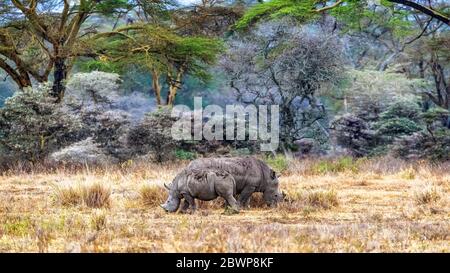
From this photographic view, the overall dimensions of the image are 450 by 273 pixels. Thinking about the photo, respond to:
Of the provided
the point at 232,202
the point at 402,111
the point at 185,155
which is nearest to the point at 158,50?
the point at 185,155

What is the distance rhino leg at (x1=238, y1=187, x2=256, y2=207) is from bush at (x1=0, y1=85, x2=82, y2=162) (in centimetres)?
996

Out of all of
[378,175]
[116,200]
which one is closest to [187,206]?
[116,200]

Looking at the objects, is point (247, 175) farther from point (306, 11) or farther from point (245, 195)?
point (306, 11)

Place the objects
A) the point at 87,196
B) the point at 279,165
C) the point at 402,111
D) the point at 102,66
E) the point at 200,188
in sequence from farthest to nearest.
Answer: the point at 102,66 → the point at 402,111 → the point at 279,165 → the point at 87,196 → the point at 200,188

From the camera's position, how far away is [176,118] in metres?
→ 21.3

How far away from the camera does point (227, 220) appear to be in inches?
358

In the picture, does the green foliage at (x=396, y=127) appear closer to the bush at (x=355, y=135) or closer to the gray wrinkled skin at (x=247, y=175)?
the bush at (x=355, y=135)

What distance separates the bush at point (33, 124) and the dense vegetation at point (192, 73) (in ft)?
0.09

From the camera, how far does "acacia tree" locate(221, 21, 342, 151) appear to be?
2380 centimetres

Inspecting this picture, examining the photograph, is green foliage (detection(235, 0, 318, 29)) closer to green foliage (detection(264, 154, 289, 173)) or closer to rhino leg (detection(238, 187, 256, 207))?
green foliage (detection(264, 154, 289, 173))

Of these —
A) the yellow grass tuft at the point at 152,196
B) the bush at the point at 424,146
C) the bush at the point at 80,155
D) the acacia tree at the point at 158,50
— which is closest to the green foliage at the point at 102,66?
the acacia tree at the point at 158,50

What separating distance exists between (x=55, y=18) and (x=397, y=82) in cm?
1362

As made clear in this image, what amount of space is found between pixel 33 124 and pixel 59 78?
13.7 feet

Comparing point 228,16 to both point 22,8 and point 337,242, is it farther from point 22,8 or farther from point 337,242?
point 337,242
